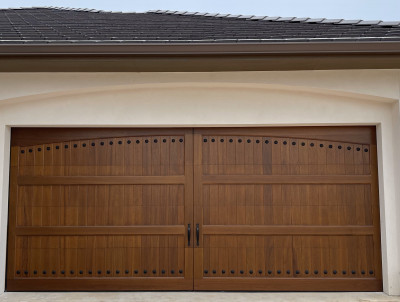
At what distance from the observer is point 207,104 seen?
22.6 feet

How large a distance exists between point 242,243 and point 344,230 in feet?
4.83

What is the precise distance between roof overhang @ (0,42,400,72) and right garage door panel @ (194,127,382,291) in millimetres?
1310

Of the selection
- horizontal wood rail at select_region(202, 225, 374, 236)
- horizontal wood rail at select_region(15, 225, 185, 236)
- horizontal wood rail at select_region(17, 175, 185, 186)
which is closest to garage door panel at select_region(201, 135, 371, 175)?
horizontal wood rail at select_region(17, 175, 185, 186)

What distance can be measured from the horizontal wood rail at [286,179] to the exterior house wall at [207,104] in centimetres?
39

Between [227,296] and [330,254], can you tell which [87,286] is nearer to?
[227,296]

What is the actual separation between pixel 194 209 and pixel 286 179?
1412 millimetres

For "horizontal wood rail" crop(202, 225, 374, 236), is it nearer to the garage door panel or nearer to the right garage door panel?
the right garage door panel

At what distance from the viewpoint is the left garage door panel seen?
6.86 metres

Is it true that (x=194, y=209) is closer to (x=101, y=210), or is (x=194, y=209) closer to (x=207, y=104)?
(x=101, y=210)

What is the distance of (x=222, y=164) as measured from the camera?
7.00 m

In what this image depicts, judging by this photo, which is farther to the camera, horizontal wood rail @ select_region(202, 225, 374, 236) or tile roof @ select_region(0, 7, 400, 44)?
horizontal wood rail @ select_region(202, 225, 374, 236)

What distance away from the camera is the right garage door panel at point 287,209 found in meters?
6.79

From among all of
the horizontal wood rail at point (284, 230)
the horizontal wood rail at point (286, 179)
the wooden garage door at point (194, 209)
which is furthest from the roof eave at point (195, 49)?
the horizontal wood rail at point (284, 230)

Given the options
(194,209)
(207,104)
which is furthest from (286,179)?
(207,104)
